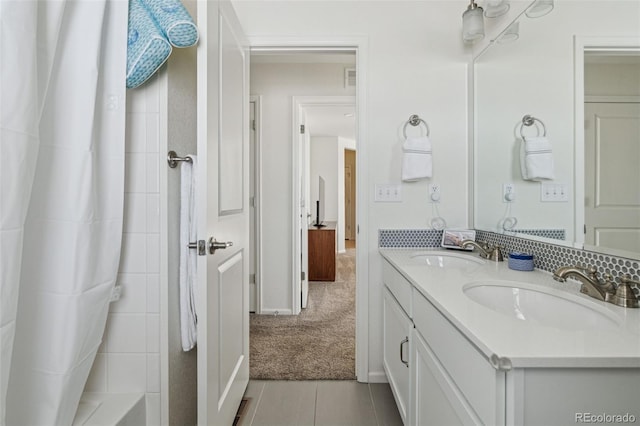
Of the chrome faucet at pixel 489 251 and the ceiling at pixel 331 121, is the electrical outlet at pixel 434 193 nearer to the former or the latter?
the chrome faucet at pixel 489 251

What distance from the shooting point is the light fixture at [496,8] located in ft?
5.18

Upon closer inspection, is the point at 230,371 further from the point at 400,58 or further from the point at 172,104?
the point at 400,58

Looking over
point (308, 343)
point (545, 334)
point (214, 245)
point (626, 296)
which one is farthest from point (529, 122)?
point (308, 343)

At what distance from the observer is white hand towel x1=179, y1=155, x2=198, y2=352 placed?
4.17ft

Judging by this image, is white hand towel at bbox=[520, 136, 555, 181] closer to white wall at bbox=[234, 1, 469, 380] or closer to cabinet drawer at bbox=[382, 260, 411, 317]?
white wall at bbox=[234, 1, 469, 380]

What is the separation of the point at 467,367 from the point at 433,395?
0.34 metres

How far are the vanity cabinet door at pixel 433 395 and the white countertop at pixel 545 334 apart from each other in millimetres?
193

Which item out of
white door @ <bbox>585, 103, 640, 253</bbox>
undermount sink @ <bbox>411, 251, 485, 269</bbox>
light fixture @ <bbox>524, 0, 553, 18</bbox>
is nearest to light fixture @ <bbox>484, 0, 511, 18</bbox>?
light fixture @ <bbox>524, 0, 553, 18</bbox>

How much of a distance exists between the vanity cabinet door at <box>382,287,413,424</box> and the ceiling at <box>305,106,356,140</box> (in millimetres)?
2200

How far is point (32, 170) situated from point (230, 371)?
45.1 inches

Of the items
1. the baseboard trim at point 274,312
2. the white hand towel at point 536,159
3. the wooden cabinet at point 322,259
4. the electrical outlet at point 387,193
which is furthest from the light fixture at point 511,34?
the wooden cabinet at point 322,259

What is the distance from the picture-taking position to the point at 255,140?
289 centimetres

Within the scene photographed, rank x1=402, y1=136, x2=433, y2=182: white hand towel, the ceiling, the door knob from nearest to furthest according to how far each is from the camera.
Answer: the door knob
x1=402, y1=136, x2=433, y2=182: white hand towel
the ceiling

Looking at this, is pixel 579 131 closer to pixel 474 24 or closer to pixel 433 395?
pixel 474 24
